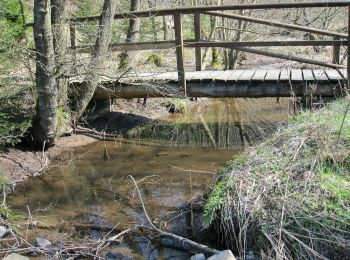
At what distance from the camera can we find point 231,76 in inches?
366

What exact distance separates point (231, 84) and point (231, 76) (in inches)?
14.0

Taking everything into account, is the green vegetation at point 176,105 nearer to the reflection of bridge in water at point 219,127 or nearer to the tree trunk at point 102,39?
the reflection of bridge in water at point 219,127

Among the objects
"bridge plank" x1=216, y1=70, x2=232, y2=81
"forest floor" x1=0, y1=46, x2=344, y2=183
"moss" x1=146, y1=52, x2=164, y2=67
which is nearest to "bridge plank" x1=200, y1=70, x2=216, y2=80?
"bridge plank" x1=216, y1=70, x2=232, y2=81

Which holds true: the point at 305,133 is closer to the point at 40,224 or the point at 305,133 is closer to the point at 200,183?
the point at 200,183

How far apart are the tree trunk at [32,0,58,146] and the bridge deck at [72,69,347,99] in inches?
44.3

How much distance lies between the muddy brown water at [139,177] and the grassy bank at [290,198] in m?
0.76

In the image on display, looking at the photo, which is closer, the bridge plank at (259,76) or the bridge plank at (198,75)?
the bridge plank at (259,76)

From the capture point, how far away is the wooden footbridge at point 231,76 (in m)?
8.47

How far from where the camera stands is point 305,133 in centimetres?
550

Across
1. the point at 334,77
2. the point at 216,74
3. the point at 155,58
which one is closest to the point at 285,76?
the point at 334,77

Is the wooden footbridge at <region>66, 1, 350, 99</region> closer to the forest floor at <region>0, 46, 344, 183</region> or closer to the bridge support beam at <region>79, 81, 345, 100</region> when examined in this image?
the bridge support beam at <region>79, 81, 345, 100</region>

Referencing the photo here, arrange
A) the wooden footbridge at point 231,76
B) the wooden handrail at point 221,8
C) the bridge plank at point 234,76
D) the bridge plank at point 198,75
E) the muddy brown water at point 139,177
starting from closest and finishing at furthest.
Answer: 1. the muddy brown water at point 139,177
2. the wooden handrail at point 221,8
3. the wooden footbridge at point 231,76
4. the bridge plank at point 234,76
5. the bridge plank at point 198,75

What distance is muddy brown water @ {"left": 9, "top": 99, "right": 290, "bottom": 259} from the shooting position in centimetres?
579

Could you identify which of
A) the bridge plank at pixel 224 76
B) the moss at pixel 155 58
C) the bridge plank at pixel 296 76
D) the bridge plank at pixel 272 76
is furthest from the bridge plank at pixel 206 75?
the moss at pixel 155 58
